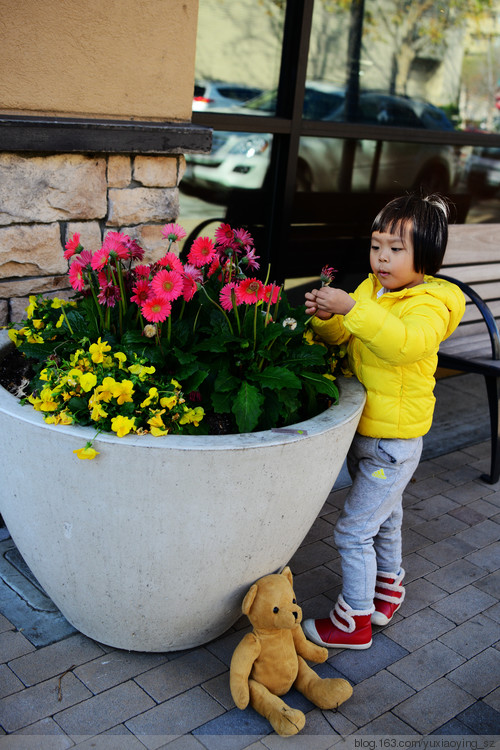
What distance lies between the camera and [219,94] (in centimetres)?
359

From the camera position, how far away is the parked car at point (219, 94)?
139 inches

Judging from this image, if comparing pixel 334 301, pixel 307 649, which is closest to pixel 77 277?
pixel 334 301

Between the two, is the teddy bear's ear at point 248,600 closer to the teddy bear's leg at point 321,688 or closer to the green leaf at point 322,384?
the teddy bear's leg at point 321,688

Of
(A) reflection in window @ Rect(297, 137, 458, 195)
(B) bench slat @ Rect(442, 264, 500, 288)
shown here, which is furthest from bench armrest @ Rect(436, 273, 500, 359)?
(A) reflection in window @ Rect(297, 137, 458, 195)

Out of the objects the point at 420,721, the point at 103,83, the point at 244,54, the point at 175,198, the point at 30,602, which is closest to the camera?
the point at 420,721

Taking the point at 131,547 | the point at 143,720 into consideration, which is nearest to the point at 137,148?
the point at 131,547

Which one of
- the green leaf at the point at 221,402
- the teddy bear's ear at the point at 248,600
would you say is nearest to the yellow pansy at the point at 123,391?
the green leaf at the point at 221,402

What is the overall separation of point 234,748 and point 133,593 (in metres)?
0.50

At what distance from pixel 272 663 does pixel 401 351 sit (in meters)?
0.99

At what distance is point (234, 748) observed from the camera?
81.3 inches

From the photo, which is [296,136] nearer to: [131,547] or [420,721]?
[131,547]

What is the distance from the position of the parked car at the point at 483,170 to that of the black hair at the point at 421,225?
109 inches

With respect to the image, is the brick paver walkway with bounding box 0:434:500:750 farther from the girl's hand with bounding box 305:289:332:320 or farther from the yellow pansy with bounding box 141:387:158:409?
the girl's hand with bounding box 305:289:332:320

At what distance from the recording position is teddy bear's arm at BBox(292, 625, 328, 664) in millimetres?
2307
